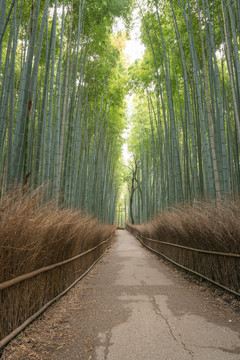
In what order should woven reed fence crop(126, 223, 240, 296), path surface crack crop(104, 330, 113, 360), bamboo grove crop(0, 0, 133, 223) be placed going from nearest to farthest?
path surface crack crop(104, 330, 113, 360)
woven reed fence crop(126, 223, 240, 296)
bamboo grove crop(0, 0, 133, 223)

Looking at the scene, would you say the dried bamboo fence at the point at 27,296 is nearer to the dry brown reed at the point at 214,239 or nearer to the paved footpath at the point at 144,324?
the paved footpath at the point at 144,324

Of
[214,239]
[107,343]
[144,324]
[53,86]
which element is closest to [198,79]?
[53,86]

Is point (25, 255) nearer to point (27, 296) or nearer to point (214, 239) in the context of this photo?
point (27, 296)

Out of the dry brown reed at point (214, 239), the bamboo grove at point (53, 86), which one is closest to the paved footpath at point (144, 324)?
the dry brown reed at point (214, 239)

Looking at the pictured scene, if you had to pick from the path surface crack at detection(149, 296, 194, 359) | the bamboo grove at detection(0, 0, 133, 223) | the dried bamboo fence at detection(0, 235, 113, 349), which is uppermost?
the bamboo grove at detection(0, 0, 133, 223)

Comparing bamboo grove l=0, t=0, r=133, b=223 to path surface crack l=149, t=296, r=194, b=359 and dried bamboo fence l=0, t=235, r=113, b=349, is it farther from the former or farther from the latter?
path surface crack l=149, t=296, r=194, b=359

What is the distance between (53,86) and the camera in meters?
3.90

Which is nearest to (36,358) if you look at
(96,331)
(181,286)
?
(96,331)

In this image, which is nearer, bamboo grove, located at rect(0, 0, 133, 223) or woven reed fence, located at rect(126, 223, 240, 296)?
woven reed fence, located at rect(126, 223, 240, 296)

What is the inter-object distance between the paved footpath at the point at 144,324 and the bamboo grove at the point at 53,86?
1.45 metres

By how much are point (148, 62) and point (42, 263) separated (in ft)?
22.3

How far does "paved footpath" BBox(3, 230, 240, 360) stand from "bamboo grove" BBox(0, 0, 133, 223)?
1452 mm

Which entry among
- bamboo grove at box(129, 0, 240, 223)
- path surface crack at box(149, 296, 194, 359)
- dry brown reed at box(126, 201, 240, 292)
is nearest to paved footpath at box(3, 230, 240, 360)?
path surface crack at box(149, 296, 194, 359)

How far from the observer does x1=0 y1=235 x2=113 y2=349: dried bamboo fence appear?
4.89ft
